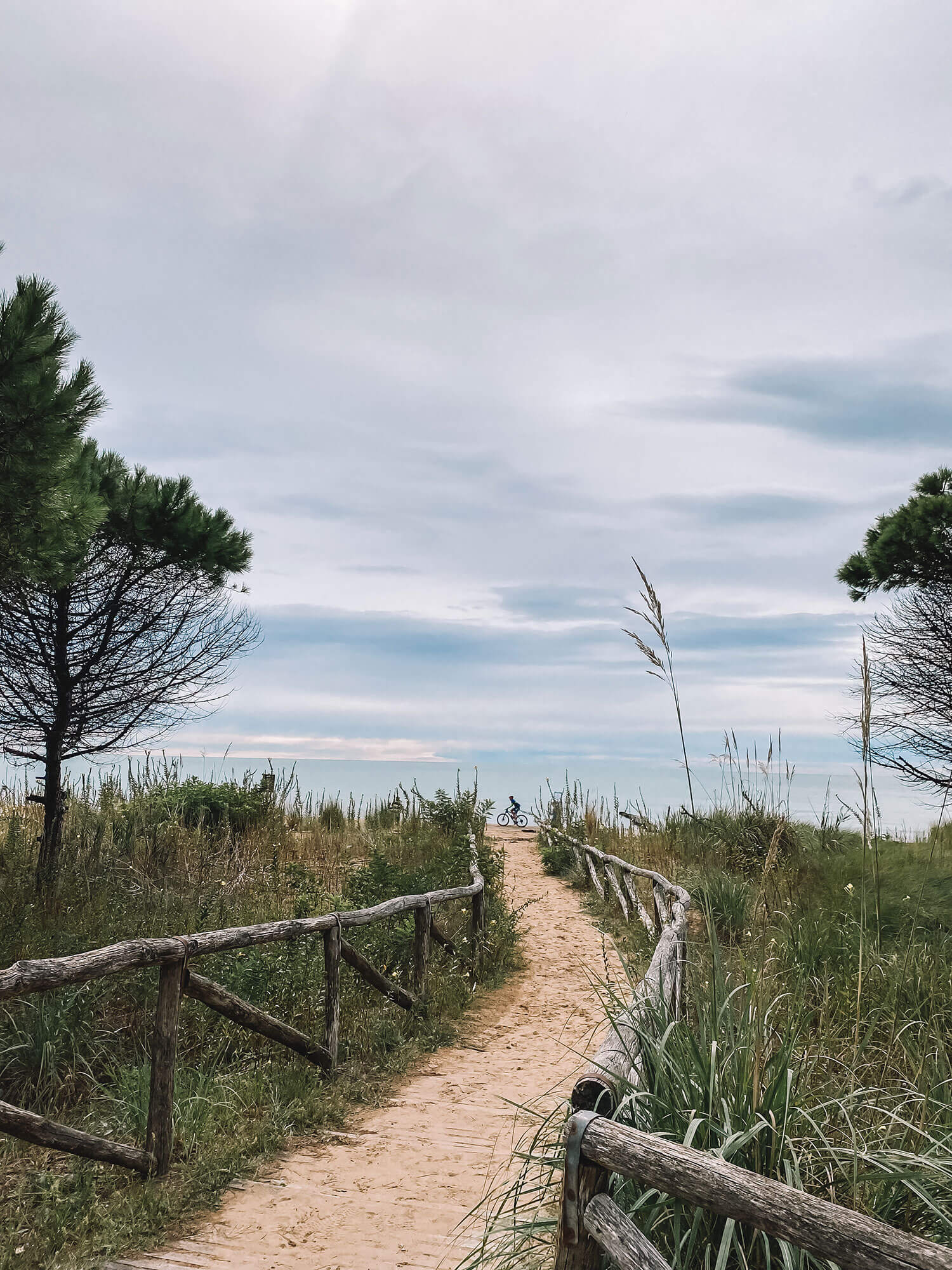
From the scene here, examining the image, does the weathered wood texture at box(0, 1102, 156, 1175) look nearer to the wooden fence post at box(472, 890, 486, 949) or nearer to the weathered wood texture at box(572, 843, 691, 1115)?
the weathered wood texture at box(572, 843, 691, 1115)

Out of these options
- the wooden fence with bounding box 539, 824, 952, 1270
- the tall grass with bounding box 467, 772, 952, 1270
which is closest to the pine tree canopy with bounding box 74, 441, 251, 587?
the tall grass with bounding box 467, 772, 952, 1270

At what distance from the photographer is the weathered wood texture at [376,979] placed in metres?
6.54

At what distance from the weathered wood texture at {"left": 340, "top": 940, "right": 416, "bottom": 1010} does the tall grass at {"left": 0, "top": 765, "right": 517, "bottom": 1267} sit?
154 millimetres

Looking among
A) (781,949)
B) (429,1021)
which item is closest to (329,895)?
(429,1021)

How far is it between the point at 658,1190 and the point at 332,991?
13.7ft

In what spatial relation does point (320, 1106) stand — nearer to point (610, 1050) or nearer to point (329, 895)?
point (610, 1050)

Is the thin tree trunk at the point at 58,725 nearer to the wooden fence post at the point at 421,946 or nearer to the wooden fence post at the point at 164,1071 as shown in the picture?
the wooden fence post at the point at 421,946

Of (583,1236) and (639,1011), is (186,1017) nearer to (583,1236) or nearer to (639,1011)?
(639,1011)

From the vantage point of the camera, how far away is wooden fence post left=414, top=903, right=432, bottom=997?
762cm

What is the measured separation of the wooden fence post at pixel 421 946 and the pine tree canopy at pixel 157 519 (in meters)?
8.53

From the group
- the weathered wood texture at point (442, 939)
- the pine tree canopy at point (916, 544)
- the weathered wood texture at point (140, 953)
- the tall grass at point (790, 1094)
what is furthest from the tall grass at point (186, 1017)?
the pine tree canopy at point (916, 544)

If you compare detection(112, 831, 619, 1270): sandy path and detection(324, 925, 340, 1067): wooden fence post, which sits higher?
detection(324, 925, 340, 1067): wooden fence post

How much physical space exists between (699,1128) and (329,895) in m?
7.90

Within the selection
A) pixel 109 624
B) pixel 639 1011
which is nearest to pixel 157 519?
pixel 109 624
